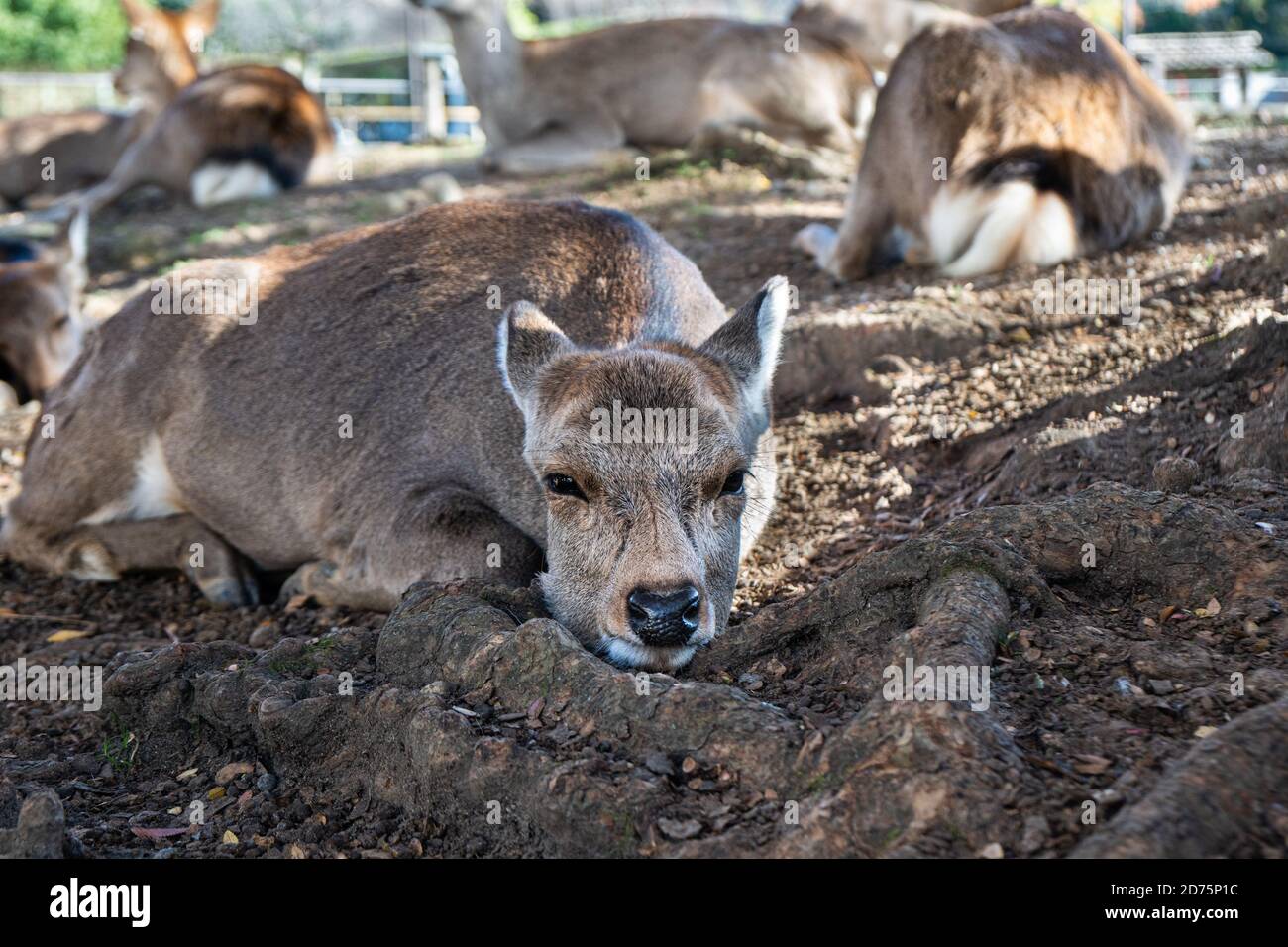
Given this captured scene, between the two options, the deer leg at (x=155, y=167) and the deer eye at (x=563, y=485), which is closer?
the deer eye at (x=563, y=485)

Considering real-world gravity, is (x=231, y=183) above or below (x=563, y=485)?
above

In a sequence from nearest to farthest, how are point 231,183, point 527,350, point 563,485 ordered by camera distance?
1. point 563,485
2. point 527,350
3. point 231,183

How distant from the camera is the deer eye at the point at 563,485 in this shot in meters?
4.68

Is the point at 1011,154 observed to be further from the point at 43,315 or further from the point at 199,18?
the point at 199,18

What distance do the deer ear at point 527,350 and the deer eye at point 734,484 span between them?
2.88 feet

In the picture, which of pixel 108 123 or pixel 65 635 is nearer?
pixel 65 635

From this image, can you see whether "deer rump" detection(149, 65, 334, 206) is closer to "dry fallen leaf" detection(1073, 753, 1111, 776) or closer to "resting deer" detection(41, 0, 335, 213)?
"resting deer" detection(41, 0, 335, 213)

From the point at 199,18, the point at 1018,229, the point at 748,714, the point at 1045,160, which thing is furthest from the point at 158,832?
the point at 199,18

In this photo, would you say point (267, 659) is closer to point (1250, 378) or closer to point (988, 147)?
point (1250, 378)

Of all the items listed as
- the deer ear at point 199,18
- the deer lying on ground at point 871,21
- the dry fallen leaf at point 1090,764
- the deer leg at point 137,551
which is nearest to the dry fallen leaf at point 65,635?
the deer leg at point 137,551

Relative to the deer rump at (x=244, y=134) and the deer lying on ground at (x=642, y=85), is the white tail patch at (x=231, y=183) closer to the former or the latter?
the deer rump at (x=244, y=134)

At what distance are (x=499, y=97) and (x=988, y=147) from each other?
9.97 m

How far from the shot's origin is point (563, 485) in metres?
4.73

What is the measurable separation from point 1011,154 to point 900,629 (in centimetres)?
567
